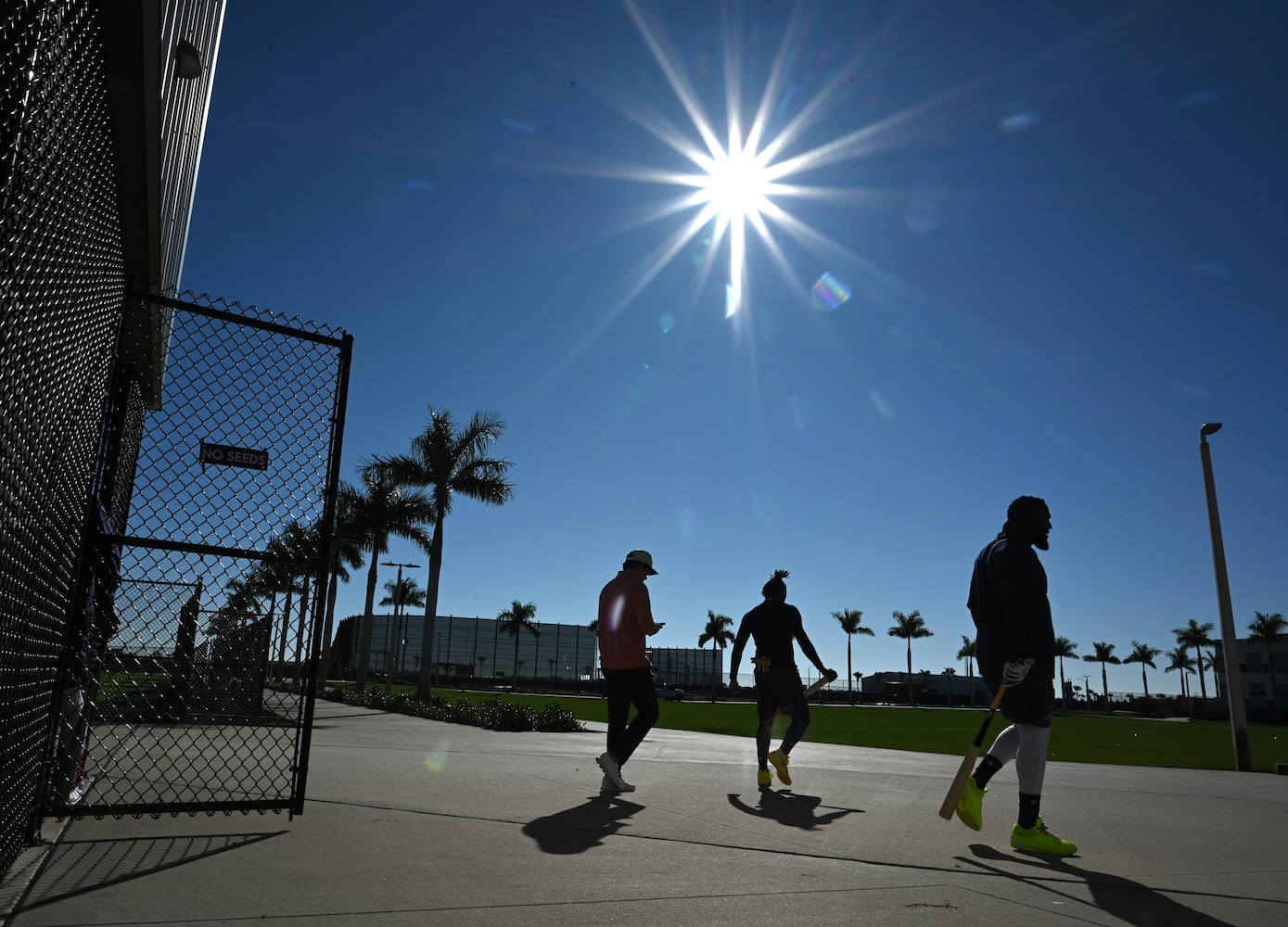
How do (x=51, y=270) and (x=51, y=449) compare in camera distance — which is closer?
(x=51, y=270)

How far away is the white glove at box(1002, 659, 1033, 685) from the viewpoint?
4855 mm

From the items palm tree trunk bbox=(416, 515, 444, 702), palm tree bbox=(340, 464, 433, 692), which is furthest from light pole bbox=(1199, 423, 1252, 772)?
palm tree bbox=(340, 464, 433, 692)

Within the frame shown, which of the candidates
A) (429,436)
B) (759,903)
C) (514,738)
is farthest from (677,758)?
(429,436)

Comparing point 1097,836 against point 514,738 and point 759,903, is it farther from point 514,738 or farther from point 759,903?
point 514,738

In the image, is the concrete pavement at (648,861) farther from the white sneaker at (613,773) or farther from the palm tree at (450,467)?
the palm tree at (450,467)

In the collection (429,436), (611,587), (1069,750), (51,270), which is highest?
(429,436)

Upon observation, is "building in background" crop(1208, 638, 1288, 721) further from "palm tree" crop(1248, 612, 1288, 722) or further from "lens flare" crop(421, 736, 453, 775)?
"lens flare" crop(421, 736, 453, 775)

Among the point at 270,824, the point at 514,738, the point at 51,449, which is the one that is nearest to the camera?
the point at 51,449

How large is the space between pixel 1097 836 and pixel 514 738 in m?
9.28

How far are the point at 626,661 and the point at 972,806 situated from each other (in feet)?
8.99

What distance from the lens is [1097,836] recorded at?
5297mm

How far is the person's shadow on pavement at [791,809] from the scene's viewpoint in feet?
17.8

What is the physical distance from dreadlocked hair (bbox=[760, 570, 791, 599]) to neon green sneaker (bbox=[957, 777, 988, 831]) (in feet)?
10.3

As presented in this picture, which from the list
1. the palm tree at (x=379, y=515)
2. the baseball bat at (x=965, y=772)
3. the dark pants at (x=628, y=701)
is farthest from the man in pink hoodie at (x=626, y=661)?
the palm tree at (x=379, y=515)
